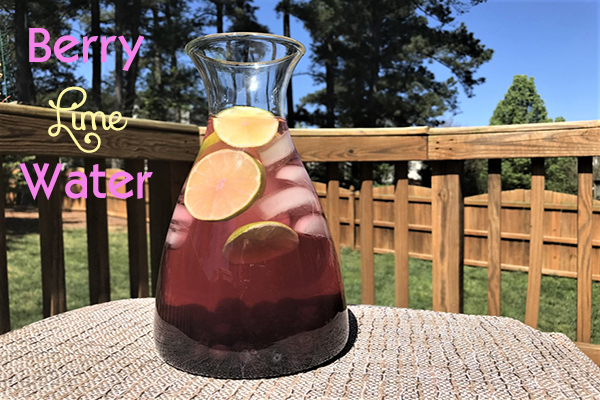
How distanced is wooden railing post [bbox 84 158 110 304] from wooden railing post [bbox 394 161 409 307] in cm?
84

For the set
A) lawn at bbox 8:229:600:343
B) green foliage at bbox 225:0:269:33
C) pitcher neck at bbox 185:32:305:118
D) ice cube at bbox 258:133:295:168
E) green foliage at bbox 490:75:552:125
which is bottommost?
lawn at bbox 8:229:600:343

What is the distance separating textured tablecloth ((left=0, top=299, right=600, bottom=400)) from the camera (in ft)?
1.52

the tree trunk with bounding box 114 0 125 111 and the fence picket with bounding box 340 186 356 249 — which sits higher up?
the tree trunk with bounding box 114 0 125 111

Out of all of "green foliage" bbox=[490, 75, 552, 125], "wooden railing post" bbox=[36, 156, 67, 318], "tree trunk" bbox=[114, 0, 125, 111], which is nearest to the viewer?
"wooden railing post" bbox=[36, 156, 67, 318]

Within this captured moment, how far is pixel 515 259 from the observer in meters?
4.66

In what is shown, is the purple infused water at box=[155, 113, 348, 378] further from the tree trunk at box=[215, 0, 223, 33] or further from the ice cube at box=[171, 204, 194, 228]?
the tree trunk at box=[215, 0, 223, 33]

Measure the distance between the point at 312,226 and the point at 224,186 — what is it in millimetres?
108

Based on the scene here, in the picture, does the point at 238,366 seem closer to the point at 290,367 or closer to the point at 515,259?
the point at 290,367

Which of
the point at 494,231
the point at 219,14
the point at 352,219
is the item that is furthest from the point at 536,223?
the point at 219,14

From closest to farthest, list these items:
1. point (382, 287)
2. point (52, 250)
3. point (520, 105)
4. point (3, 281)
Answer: point (3, 281) → point (52, 250) → point (382, 287) → point (520, 105)

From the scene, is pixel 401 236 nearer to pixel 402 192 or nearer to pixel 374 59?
pixel 402 192

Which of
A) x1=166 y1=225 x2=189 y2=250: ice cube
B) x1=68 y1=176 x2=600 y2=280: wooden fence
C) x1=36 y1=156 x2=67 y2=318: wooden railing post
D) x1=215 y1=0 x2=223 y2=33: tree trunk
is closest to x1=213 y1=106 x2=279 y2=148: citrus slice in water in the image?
x1=166 y1=225 x2=189 y2=250: ice cube

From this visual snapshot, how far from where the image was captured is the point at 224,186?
49cm

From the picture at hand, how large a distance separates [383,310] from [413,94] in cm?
902
